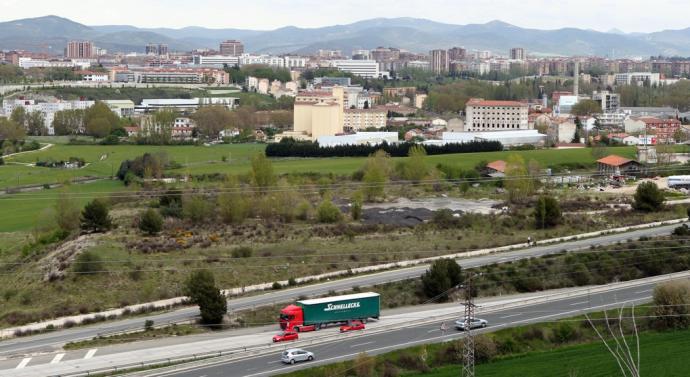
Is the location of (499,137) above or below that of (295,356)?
above

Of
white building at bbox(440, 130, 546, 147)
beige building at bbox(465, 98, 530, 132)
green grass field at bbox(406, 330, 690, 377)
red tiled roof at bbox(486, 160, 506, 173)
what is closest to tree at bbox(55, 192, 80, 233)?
green grass field at bbox(406, 330, 690, 377)

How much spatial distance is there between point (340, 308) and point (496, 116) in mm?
25565

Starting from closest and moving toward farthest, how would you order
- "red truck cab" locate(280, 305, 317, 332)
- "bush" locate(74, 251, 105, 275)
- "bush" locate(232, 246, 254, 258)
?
"red truck cab" locate(280, 305, 317, 332) < "bush" locate(74, 251, 105, 275) < "bush" locate(232, 246, 254, 258)

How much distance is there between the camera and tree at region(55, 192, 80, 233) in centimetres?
1562

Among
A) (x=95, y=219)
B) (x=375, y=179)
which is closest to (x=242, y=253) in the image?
(x=95, y=219)

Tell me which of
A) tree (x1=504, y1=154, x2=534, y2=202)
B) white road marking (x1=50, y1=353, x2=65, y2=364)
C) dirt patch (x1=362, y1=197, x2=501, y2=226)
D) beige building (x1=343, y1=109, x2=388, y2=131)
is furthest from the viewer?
beige building (x1=343, y1=109, x2=388, y2=131)

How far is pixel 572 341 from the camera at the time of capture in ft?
32.9

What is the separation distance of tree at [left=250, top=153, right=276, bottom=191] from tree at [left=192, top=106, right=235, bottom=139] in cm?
1664

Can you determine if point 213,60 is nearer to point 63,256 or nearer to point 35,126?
point 35,126

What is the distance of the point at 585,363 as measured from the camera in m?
9.01

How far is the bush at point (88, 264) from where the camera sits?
12.3 m

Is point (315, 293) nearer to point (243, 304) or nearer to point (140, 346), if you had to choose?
point (243, 304)

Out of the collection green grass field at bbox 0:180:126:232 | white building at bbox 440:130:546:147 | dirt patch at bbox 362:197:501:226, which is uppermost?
white building at bbox 440:130:546:147

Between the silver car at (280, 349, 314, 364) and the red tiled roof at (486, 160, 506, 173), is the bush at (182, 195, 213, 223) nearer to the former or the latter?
the silver car at (280, 349, 314, 364)
